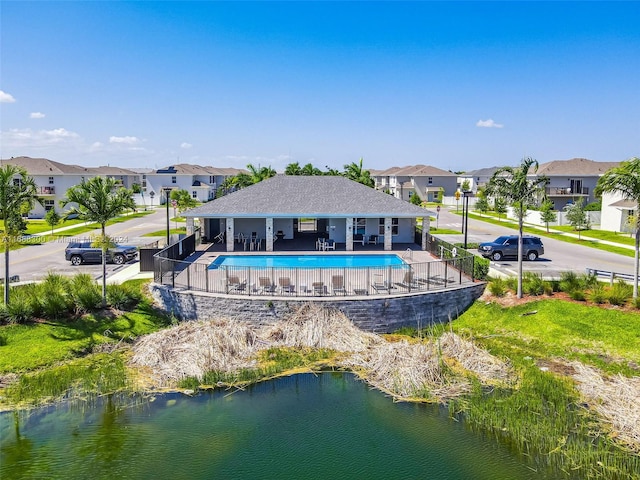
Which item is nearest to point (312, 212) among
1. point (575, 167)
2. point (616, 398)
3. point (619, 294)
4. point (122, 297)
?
point (122, 297)

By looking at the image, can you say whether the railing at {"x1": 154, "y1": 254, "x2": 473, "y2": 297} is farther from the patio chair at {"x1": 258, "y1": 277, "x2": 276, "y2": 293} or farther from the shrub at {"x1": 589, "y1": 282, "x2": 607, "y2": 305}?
the shrub at {"x1": 589, "y1": 282, "x2": 607, "y2": 305}

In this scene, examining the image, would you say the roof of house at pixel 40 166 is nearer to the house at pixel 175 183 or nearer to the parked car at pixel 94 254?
the house at pixel 175 183

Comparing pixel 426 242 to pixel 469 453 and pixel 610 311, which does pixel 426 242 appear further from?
pixel 469 453

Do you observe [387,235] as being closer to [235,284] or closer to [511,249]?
[511,249]

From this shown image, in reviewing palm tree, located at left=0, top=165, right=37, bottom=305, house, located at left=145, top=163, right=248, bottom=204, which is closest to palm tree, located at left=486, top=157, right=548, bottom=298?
palm tree, located at left=0, top=165, right=37, bottom=305

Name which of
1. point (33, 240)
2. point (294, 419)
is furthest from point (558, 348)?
point (33, 240)

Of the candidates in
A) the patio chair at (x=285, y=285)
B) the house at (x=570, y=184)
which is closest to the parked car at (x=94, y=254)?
the patio chair at (x=285, y=285)
